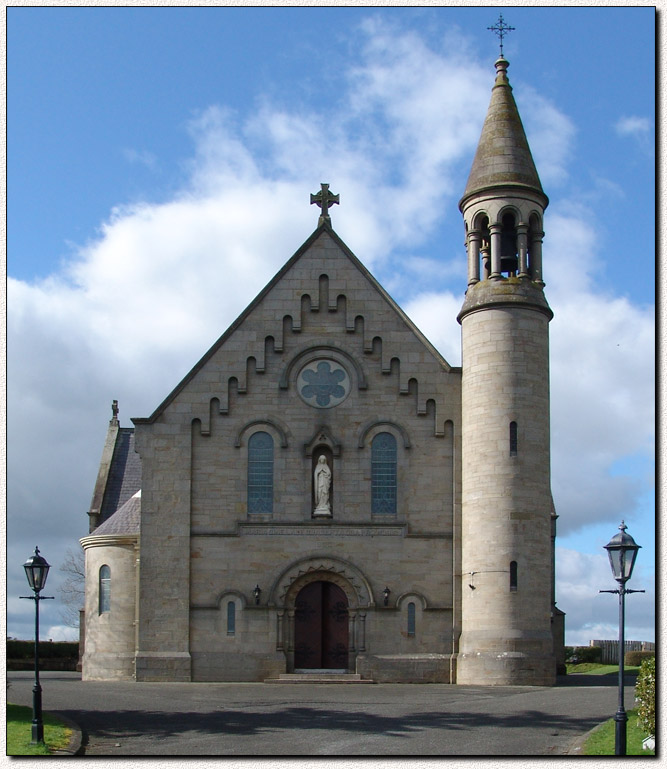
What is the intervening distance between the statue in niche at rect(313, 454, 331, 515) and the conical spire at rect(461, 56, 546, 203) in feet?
35.3

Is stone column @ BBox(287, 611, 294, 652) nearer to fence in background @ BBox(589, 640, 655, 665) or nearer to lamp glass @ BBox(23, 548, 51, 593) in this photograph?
lamp glass @ BBox(23, 548, 51, 593)

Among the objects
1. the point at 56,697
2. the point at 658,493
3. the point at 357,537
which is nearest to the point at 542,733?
the point at 658,493

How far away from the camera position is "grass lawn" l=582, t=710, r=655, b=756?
20969mm

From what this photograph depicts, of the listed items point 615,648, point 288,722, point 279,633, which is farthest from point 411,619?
point 615,648

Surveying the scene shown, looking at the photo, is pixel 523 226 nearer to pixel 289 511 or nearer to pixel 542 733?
pixel 289 511

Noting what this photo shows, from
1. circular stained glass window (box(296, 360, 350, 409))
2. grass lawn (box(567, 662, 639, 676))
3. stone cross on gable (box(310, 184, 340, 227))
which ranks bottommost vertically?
grass lawn (box(567, 662, 639, 676))

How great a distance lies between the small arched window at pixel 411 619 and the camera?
1555 inches

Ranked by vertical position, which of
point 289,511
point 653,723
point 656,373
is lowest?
point 653,723

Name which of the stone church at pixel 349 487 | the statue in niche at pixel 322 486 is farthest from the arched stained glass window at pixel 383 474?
the statue in niche at pixel 322 486

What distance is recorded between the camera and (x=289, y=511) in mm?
40281

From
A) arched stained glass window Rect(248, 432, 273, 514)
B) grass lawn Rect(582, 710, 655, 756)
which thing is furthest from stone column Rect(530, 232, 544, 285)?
grass lawn Rect(582, 710, 655, 756)

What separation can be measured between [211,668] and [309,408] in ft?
31.3

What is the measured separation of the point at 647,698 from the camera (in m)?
22.0

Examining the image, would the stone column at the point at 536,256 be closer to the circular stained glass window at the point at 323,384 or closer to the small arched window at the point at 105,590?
the circular stained glass window at the point at 323,384
